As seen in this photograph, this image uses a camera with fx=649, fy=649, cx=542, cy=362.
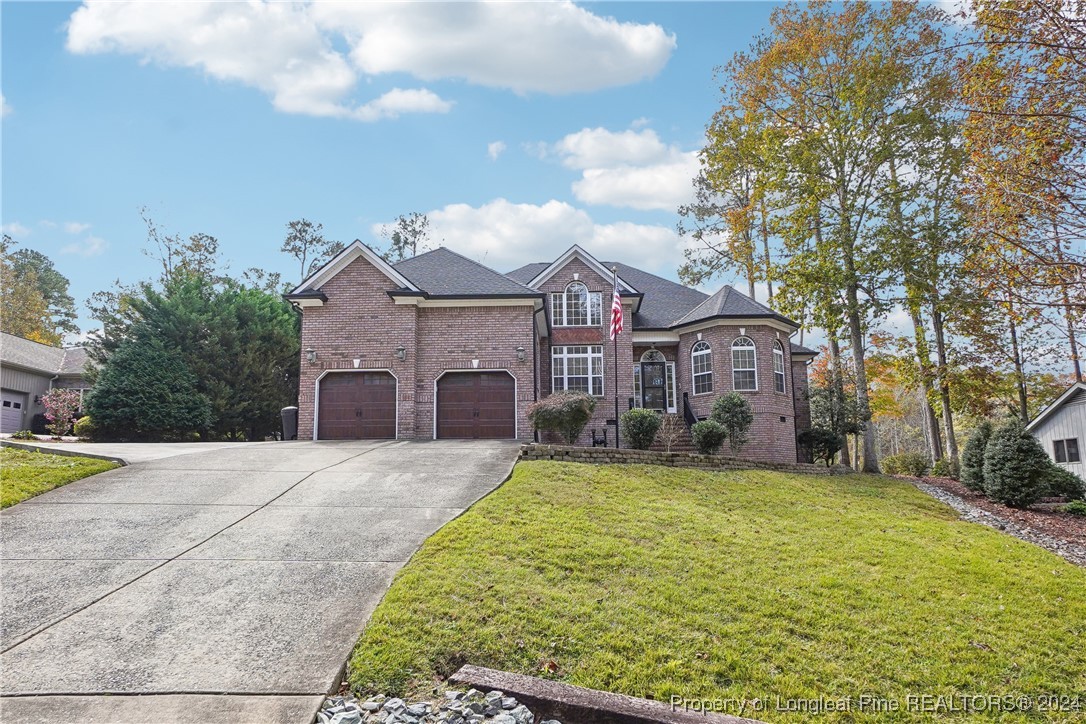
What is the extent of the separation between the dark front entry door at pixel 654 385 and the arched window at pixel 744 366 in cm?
257

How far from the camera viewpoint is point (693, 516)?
919cm

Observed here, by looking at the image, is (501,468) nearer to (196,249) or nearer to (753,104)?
(753,104)

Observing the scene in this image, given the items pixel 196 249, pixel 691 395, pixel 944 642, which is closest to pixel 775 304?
pixel 691 395

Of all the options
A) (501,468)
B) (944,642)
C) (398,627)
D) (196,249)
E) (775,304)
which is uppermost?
(196,249)

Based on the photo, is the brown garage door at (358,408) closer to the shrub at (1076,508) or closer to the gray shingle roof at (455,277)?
the gray shingle roof at (455,277)

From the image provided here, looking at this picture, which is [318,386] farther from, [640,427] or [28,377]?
[28,377]

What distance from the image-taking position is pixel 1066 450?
54.2 ft

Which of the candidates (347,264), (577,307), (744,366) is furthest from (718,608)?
(577,307)

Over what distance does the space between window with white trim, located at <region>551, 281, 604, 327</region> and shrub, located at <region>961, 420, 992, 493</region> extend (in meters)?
10.6

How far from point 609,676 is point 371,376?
14669 millimetres

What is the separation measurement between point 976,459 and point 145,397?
22.9 metres

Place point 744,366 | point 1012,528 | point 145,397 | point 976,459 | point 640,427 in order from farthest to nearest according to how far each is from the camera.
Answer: point 744,366 → point 145,397 → point 640,427 → point 976,459 → point 1012,528

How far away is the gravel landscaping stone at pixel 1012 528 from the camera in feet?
32.1

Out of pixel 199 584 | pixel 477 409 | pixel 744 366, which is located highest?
pixel 744 366
